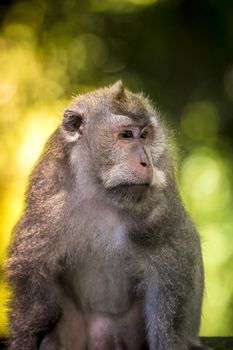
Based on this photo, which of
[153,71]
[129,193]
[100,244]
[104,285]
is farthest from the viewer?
[153,71]

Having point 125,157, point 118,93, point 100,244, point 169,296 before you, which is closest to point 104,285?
point 100,244

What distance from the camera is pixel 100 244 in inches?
291

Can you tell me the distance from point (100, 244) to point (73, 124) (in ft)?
2.93

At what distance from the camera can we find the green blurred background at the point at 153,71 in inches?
527

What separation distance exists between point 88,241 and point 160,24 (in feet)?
23.0

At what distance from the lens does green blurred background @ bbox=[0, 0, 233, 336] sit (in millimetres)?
13398

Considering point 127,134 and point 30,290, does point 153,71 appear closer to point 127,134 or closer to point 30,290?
point 127,134

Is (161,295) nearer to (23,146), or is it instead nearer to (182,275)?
(182,275)

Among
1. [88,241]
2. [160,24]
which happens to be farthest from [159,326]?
[160,24]

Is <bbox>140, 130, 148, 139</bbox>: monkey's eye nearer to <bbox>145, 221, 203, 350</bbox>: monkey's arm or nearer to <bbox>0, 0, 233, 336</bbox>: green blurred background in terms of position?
<bbox>145, 221, 203, 350</bbox>: monkey's arm

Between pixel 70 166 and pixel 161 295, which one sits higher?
pixel 70 166

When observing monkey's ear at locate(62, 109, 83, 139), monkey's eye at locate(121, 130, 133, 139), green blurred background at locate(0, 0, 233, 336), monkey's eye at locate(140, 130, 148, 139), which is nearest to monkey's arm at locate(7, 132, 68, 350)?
monkey's ear at locate(62, 109, 83, 139)

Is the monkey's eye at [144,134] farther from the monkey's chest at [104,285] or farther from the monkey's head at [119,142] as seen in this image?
the monkey's chest at [104,285]

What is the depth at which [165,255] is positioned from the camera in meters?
7.44
